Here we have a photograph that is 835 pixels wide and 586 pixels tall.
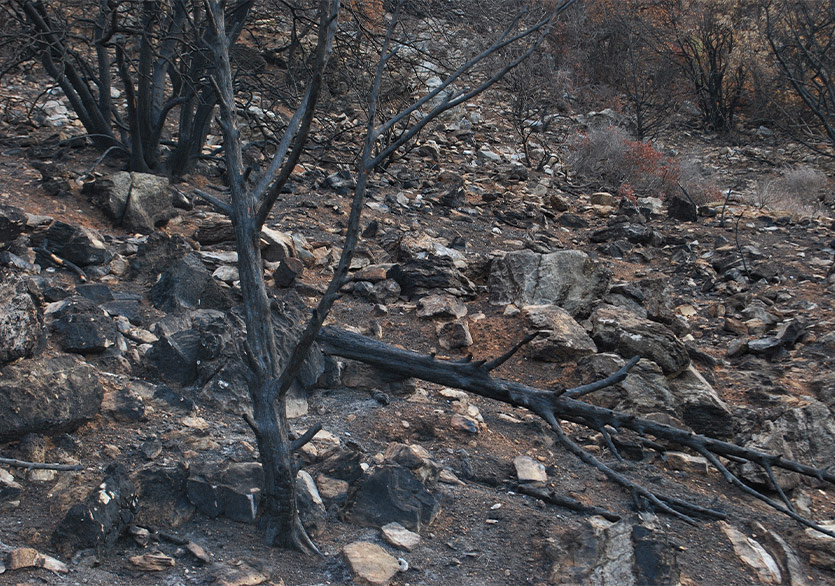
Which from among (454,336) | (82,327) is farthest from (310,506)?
(454,336)

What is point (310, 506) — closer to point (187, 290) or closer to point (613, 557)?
point (613, 557)

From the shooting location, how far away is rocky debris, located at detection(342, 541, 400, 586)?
6.27 ft

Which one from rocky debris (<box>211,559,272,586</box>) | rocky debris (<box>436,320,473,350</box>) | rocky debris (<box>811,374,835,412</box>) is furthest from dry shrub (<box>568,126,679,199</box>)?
rocky debris (<box>211,559,272,586</box>)

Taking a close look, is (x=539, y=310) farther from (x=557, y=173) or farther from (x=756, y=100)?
(x=756, y=100)

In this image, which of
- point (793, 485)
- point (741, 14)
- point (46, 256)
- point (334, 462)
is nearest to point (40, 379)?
point (334, 462)

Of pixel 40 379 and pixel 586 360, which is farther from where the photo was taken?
pixel 586 360

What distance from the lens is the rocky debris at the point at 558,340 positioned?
3.73 metres

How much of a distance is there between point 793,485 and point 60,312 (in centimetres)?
321

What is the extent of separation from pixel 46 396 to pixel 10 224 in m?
1.90

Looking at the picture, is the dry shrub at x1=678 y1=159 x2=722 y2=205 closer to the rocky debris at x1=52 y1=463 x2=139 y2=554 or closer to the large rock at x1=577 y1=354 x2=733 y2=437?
the large rock at x1=577 y1=354 x2=733 y2=437

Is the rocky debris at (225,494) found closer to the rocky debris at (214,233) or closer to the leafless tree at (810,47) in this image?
the rocky debris at (214,233)

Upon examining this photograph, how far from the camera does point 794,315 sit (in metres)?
4.83

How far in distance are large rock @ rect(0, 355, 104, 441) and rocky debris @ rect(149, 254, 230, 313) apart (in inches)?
40.9

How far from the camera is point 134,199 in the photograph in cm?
474
